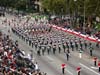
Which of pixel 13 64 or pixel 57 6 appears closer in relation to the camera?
pixel 13 64

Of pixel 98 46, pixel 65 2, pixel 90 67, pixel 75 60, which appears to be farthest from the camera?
pixel 65 2

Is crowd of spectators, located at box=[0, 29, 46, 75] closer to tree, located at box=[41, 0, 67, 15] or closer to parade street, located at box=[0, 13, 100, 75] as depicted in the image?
parade street, located at box=[0, 13, 100, 75]

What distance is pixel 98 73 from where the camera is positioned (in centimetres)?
3866

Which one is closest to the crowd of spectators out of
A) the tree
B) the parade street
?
the parade street

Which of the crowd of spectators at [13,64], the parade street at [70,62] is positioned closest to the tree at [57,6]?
the parade street at [70,62]

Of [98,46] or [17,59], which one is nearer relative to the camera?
Answer: [17,59]

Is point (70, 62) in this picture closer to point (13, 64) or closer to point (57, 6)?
point (13, 64)

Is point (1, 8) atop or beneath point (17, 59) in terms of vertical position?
beneath

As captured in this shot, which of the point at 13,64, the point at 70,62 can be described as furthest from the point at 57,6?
the point at 13,64

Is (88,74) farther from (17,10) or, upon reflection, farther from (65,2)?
(17,10)

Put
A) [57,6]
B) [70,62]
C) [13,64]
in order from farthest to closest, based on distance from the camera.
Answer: [57,6] → [70,62] → [13,64]

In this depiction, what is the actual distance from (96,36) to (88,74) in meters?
19.7

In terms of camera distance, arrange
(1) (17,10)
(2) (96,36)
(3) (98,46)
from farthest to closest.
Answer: (1) (17,10) < (2) (96,36) < (3) (98,46)

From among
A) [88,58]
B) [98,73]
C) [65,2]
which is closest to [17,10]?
[65,2]
